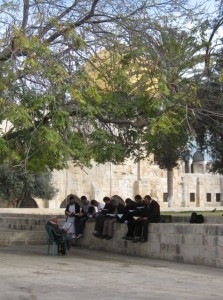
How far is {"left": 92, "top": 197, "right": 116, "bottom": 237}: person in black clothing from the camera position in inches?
563

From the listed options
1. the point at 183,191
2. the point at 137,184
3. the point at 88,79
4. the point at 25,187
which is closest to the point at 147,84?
the point at 88,79

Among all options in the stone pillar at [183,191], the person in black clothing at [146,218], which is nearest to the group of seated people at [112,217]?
the person in black clothing at [146,218]

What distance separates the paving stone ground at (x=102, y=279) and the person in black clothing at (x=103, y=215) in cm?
155

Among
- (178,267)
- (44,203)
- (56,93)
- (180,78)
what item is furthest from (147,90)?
(44,203)

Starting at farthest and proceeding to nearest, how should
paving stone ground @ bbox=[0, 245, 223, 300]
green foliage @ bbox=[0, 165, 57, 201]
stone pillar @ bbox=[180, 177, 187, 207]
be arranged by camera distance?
stone pillar @ bbox=[180, 177, 187, 207] < green foliage @ bbox=[0, 165, 57, 201] < paving stone ground @ bbox=[0, 245, 223, 300]

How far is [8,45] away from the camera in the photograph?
10766 millimetres

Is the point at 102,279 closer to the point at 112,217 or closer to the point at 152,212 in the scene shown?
the point at 152,212

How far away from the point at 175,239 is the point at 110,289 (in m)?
4.53

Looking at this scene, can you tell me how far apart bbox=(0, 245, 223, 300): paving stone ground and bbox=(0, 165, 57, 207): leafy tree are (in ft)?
92.4

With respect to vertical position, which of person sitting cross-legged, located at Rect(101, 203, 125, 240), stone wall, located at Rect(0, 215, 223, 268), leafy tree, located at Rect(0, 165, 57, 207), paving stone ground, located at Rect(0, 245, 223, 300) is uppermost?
leafy tree, located at Rect(0, 165, 57, 207)

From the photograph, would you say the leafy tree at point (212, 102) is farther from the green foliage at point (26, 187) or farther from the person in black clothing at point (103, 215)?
the green foliage at point (26, 187)

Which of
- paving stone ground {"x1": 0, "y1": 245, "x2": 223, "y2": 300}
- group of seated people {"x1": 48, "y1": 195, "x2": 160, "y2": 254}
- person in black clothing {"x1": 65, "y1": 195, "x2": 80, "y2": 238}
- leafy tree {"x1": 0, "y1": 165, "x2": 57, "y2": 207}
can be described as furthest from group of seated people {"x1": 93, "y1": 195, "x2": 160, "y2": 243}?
leafy tree {"x1": 0, "y1": 165, "x2": 57, "y2": 207}

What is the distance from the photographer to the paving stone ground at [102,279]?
721 cm

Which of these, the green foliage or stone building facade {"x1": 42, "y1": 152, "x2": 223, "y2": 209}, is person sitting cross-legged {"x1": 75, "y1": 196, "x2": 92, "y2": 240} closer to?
the green foliage
